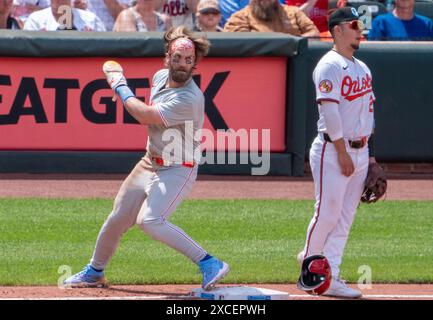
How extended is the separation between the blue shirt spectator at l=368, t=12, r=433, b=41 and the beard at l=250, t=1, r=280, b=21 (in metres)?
1.22

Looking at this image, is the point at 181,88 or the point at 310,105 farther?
the point at 310,105

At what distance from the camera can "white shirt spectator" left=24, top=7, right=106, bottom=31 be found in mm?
12648

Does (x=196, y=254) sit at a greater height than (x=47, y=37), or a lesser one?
lesser

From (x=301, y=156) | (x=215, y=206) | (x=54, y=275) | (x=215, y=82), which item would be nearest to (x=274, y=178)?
(x=301, y=156)

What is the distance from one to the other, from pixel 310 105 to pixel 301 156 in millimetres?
612

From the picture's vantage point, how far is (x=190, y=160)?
6688 millimetres

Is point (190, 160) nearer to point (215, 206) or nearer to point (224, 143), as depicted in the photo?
point (215, 206)

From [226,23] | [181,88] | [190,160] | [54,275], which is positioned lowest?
[54,275]

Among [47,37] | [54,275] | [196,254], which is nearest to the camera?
[196,254]

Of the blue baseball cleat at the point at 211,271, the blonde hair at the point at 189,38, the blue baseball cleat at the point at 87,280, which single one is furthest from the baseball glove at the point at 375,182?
the blue baseball cleat at the point at 87,280

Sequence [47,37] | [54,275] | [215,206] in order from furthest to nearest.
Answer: [47,37] < [215,206] < [54,275]


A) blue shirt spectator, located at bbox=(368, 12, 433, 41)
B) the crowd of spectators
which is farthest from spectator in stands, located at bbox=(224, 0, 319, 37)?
blue shirt spectator, located at bbox=(368, 12, 433, 41)

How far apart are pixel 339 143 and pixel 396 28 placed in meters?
6.92

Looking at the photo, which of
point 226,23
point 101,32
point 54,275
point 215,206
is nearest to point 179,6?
point 226,23
